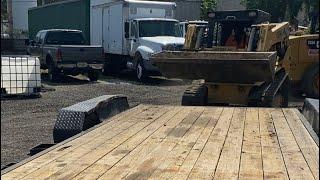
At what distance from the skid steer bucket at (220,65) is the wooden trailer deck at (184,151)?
9.95 feet

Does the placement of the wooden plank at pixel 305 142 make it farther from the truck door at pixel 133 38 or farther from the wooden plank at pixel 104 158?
the truck door at pixel 133 38

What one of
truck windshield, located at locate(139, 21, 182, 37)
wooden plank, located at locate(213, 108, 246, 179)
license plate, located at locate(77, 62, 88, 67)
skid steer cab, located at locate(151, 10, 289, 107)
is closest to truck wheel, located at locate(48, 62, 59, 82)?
license plate, located at locate(77, 62, 88, 67)

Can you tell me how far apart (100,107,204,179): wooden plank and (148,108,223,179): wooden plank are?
53 mm

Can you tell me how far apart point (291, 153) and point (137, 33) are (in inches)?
611

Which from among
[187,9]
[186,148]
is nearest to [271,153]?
[186,148]

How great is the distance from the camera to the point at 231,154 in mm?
3828

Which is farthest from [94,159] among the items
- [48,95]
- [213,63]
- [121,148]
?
[48,95]

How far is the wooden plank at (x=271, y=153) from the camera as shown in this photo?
322 centimetres

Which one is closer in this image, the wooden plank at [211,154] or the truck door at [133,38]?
the wooden plank at [211,154]

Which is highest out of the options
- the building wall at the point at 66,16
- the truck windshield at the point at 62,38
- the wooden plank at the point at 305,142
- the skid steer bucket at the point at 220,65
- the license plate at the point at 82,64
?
the building wall at the point at 66,16

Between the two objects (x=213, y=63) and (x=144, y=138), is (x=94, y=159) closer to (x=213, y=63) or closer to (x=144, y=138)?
(x=144, y=138)

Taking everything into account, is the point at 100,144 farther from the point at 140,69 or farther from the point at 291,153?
the point at 140,69

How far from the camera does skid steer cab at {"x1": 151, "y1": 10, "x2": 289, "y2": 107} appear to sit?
9086 mm

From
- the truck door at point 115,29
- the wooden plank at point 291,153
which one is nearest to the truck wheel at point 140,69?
the truck door at point 115,29
